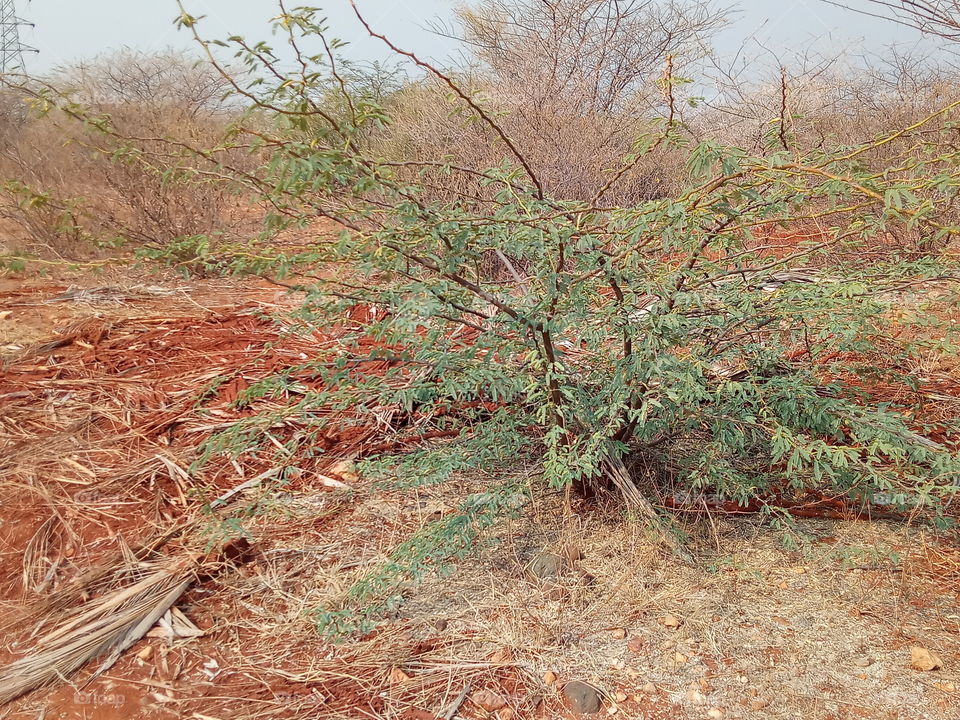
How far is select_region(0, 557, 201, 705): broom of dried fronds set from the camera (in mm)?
1800

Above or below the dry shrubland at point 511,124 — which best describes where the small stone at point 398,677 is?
below

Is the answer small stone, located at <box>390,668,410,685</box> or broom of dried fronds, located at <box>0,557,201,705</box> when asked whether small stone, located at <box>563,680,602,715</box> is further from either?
broom of dried fronds, located at <box>0,557,201,705</box>

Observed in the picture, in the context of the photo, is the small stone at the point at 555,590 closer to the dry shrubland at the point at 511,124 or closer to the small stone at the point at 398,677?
the small stone at the point at 398,677

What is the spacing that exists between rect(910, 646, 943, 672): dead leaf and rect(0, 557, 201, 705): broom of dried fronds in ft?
6.41

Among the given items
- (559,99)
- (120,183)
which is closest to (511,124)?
(559,99)

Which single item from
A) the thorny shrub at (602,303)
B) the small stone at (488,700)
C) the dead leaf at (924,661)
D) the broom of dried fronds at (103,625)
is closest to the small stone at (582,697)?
the small stone at (488,700)

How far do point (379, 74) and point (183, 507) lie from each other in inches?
340

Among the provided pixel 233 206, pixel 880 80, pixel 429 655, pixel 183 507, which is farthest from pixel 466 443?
pixel 880 80

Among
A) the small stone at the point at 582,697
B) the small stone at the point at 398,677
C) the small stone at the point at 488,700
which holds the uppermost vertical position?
the small stone at the point at 582,697

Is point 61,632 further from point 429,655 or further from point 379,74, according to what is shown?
point 379,74

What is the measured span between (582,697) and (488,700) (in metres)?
0.23

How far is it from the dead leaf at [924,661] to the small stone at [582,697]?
0.78 meters

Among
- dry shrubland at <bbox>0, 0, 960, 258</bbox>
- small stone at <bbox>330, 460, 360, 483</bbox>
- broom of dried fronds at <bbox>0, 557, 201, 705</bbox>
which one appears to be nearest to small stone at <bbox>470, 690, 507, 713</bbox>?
broom of dried fronds at <bbox>0, 557, 201, 705</bbox>

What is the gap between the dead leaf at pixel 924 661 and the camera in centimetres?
171
